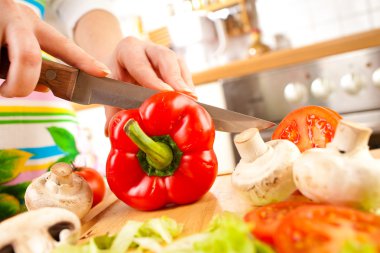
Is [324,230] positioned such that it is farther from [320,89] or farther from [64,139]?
[320,89]

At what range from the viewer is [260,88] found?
1.96 meters

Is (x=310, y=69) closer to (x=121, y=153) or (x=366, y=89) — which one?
(x=366, y=89)

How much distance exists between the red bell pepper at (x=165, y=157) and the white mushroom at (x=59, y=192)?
Result: 0.09 metres

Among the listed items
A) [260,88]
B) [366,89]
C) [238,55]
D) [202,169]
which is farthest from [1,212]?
[238,55]

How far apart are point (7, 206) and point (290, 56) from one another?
1447mm

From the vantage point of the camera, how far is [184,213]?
2.65 feet

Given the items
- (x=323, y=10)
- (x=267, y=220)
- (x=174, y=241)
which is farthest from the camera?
(x=323, y=10)

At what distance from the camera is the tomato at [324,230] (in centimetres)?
38

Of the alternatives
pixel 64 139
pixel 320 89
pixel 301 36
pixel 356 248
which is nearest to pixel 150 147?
pixel 64 139

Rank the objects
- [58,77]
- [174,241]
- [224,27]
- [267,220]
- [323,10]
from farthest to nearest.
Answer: [224,27], [323,10], [58,77], [174,241], [267,220]

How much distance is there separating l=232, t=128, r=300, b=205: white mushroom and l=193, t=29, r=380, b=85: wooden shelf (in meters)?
1.25

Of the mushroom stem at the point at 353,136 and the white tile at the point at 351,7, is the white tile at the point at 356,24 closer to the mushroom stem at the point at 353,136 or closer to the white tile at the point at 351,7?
the white tile at the point at 351,7

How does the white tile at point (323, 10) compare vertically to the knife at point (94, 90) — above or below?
below

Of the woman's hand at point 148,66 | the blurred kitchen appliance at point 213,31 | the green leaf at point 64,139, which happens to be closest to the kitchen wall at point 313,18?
the blurred kitchen appliance at point 213,31
